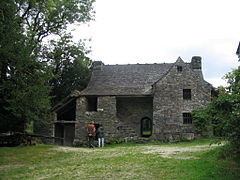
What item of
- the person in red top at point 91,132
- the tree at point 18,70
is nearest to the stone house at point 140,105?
the person in red top at point 91,132

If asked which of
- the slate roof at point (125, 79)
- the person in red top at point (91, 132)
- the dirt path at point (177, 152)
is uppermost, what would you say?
the slate roof at point (125, 79)

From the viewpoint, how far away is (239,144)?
25.1 ft

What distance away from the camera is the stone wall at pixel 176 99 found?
2188cm

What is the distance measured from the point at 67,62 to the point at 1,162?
1509 cm

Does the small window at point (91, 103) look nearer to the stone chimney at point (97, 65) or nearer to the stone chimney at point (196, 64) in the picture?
the stone chimney at point (97, 65)

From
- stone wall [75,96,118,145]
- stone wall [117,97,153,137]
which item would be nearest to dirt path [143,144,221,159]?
stone wall [75,96,118,145]

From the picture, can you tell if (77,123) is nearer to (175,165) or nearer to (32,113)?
(32,113)

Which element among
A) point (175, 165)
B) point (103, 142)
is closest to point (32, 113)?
point (103, 142)

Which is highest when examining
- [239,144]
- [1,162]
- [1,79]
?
[1,79]

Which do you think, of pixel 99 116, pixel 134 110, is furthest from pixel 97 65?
pixel 99 116

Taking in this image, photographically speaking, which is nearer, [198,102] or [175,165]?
[175,165]

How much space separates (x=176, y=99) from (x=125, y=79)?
5.72m

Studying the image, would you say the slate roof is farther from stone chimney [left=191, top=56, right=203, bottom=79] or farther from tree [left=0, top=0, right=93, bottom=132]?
tree [left=0, top=0, right=93, bottom=132]

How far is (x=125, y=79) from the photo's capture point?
26.1 meters
